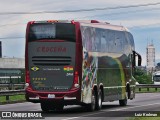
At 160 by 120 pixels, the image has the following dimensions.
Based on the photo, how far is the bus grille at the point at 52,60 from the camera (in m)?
24.0

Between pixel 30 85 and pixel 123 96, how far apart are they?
23.9 ft

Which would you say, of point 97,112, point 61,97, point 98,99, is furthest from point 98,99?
point 61,97

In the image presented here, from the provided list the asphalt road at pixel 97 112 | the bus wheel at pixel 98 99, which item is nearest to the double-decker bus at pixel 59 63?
the asphalt road at pixel 97 112

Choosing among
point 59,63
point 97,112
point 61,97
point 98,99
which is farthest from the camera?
point 98,99

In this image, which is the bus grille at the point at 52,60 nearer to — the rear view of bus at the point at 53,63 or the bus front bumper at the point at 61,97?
the rear view of bus at the point at 53,63

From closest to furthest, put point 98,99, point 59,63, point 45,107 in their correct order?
1. point 59,63
2. point 45,107
3. point 98,99

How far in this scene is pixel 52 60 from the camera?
79.1ft

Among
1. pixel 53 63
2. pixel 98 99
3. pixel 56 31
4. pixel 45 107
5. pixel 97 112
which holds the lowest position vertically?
pixel 97 112

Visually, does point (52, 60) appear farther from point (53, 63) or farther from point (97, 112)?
point (97, 112)

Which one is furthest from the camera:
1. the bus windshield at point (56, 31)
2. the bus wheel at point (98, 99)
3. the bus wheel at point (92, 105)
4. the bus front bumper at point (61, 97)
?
the bus wheel at point (98, 99)

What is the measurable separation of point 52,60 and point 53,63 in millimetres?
139

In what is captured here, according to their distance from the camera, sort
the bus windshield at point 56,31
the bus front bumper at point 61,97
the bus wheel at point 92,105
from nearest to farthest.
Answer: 1. the bus front bumper at point 61,97
2. the bus windshield at point 56,31
3. the bus wheel at point 92,105

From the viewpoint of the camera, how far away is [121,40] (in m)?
29.4

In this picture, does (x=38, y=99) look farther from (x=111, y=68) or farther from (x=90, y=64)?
(x=111, y=68)
